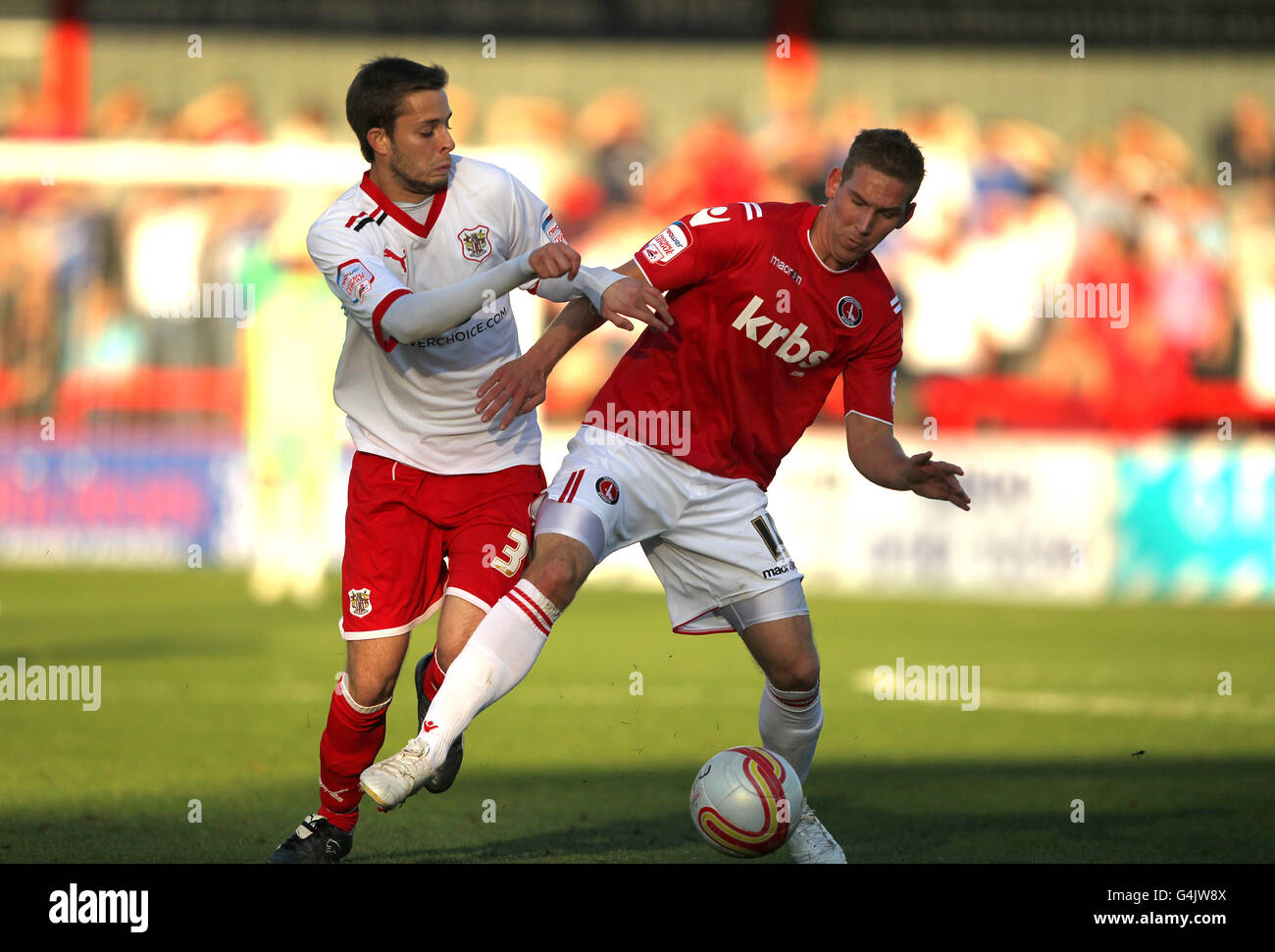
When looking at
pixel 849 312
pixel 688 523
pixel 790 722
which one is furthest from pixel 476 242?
pixel 790 722

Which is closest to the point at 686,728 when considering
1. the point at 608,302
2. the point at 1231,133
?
the point at 608,302

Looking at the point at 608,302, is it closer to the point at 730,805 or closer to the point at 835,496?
the point at 730,805

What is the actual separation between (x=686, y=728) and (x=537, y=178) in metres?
12.2

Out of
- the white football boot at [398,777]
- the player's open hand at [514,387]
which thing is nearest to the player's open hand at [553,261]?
the player's open hand at [514,387]

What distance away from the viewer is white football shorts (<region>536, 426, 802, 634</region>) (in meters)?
5.54

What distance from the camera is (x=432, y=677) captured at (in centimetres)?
565

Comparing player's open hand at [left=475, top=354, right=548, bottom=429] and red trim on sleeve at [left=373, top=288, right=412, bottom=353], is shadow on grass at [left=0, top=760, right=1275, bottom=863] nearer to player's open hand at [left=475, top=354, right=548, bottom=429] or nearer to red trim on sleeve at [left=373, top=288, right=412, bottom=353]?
player's open hand at [left=475, top=354, right=548, bottom=429]

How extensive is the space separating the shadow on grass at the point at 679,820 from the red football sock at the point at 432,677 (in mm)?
562

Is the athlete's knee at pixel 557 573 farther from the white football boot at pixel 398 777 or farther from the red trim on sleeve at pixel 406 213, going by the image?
the red trim on sleeve at pixel 406 213

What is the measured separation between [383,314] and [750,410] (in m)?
1.33

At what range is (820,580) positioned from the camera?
16969 millimetres

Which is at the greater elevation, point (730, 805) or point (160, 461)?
point (160, 461)

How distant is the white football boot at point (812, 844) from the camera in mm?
5605

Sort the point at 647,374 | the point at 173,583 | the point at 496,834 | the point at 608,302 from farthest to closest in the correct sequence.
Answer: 1. the point at 173,583
2. the point at 496,834
3. the point at 647,374
4. the point at 608,302
